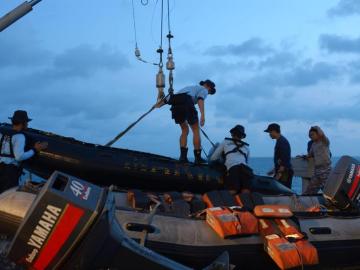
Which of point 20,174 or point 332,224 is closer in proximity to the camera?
point 332,224

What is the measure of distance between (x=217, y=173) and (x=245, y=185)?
602 millimetres

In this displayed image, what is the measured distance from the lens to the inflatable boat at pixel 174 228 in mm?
2758

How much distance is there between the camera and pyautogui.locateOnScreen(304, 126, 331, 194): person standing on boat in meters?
7.96

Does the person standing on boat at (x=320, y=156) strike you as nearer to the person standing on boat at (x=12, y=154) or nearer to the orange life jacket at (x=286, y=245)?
the orange life jacket at (x=286, y=245)

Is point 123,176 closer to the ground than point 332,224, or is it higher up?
higher up

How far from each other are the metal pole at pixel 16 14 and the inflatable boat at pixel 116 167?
1.97m

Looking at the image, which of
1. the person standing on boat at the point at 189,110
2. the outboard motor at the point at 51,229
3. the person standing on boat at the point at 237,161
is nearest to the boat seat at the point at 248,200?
the person standing on boat at the point at 237,161

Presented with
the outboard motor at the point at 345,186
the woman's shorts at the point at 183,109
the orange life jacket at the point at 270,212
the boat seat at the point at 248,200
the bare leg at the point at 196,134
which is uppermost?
the woman's shorts at the point at 183,109

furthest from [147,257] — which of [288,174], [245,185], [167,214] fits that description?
[288,174]

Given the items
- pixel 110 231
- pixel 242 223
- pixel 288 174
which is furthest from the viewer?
pixel 288 174

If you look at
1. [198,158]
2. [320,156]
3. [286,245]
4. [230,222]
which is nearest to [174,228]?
[230,222]

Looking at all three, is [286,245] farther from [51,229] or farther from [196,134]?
[196,134]

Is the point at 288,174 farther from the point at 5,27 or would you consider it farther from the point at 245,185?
the point at 5,27

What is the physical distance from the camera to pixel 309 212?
5508 mm
